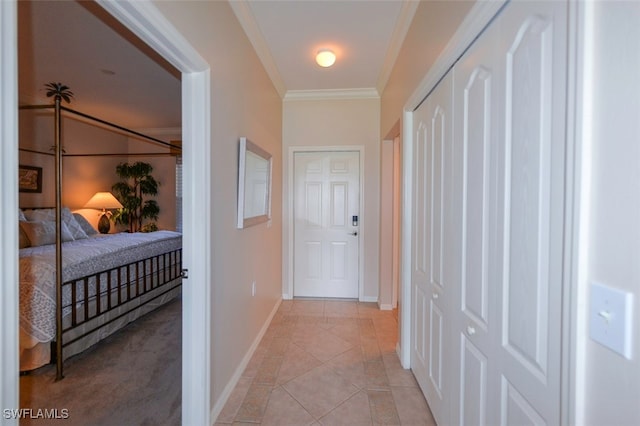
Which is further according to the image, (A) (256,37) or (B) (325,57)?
(B) (325,57)

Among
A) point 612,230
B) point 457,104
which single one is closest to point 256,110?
point 457,104

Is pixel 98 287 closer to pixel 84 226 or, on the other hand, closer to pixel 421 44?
pixel 84 226

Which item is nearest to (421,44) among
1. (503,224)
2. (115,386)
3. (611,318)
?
(503,224)

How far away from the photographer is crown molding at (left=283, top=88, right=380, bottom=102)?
3.66 meters

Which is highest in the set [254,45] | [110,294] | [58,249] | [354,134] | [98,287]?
[254,45]

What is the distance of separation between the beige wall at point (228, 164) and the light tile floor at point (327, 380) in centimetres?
19

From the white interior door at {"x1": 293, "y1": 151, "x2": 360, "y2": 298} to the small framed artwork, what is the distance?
11.0 feet

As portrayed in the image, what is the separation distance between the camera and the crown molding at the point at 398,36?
206cm

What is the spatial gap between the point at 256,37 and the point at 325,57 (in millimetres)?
648

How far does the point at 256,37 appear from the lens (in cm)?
244

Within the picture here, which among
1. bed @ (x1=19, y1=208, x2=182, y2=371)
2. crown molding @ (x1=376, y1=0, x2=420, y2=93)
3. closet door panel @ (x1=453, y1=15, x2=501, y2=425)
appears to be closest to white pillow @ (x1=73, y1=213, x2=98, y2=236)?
bed @ (x1=19, y1=208, x2=182, y2=371)

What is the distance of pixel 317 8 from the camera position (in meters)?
2.12

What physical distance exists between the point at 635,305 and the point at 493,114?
768mm

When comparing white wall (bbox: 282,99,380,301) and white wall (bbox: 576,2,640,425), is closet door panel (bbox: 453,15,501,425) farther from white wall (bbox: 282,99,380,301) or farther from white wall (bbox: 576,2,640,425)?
white wall (bbox: 282,99,380,301)
